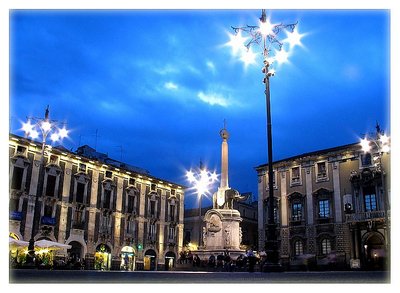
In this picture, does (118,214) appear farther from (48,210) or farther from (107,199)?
(48,210)

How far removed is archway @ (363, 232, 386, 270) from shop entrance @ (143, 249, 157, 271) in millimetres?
19690

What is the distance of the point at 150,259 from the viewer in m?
43.1

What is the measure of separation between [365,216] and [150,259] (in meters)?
20.9

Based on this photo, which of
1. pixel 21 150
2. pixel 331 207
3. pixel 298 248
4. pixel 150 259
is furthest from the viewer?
pixel 150 259

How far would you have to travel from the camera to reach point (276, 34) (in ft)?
50.9

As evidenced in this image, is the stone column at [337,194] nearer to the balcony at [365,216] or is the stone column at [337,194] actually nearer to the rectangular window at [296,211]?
the balcony at [365,216]

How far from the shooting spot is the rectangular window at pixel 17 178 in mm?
32375

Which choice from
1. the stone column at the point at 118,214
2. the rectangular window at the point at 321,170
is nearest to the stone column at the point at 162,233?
the stone column at the point at 118,214

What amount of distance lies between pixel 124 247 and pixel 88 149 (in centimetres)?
1194

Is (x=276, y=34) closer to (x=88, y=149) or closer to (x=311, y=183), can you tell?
(x=311, y=183)

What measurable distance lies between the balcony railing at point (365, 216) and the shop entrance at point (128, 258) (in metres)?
19.9

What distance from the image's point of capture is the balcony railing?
3344 centimetres

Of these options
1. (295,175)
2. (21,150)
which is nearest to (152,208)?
(295,175)
